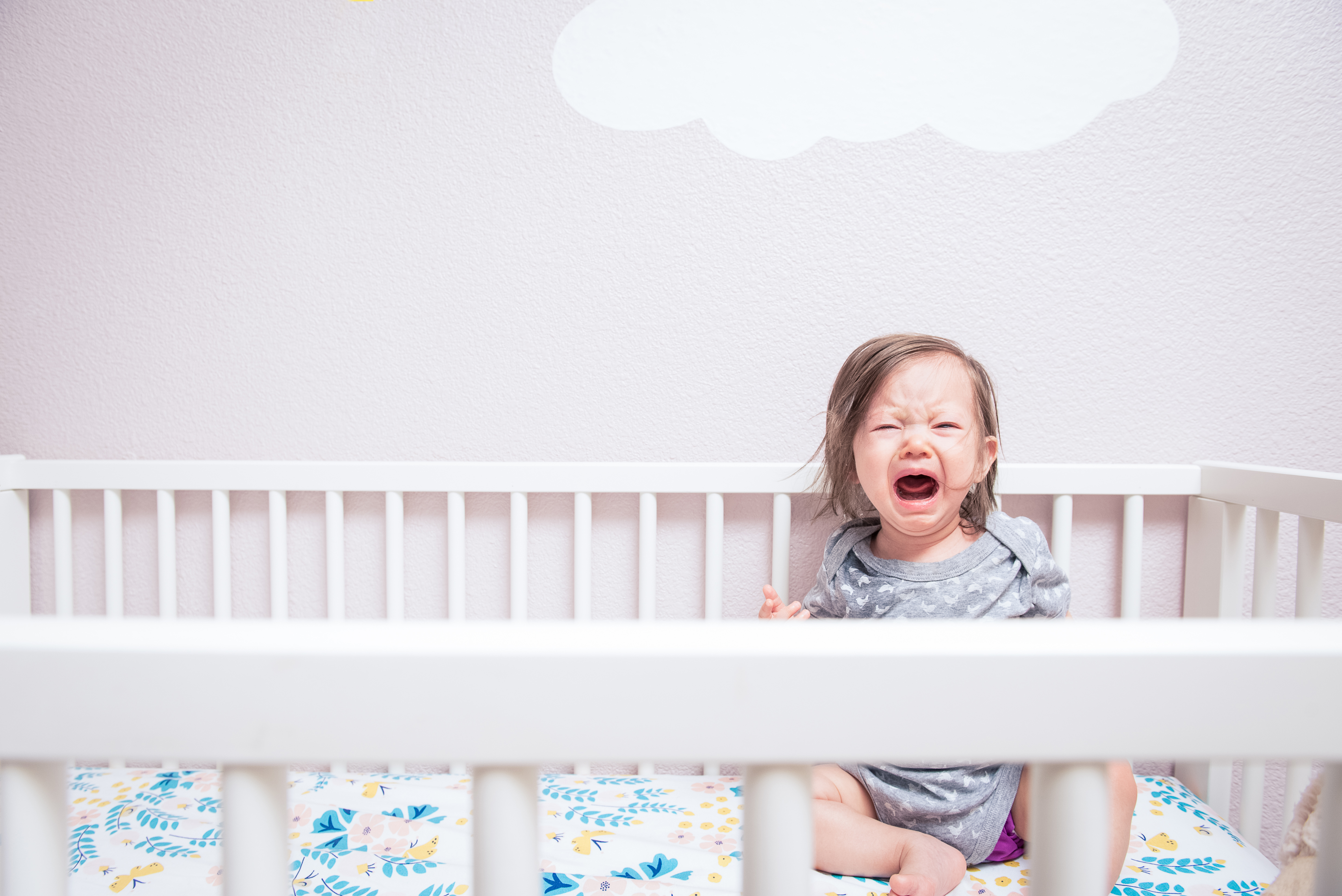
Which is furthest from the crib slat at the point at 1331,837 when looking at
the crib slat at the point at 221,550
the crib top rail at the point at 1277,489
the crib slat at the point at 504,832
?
the crib slat at the point at 221,550

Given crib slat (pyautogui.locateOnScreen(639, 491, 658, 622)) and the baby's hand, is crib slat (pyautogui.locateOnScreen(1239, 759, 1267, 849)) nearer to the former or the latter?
the baby's hand

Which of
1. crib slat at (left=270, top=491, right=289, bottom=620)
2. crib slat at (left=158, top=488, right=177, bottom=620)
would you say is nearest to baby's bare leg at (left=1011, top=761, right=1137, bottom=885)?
crib slat at (left=270, top=491, right=289, bottom=620)

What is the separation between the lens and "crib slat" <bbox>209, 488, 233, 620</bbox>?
2.89 ft

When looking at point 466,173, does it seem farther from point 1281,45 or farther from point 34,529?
point 1281,45

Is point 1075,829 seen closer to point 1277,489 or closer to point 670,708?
point 670,708

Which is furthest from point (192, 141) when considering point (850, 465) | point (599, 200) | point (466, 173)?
point (850, 465)

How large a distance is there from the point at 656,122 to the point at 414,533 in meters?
0.65

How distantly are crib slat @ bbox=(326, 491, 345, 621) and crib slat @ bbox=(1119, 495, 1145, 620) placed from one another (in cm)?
104

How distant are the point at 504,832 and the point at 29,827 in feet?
0.60

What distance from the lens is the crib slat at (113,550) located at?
0.88 meters

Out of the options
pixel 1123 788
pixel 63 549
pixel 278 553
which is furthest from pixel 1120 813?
pixel 63 549

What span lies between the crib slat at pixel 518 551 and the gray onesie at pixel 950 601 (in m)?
0.37

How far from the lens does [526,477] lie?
86cm

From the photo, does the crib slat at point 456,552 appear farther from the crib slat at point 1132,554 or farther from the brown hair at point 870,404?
the crib slat at point 1132,554
